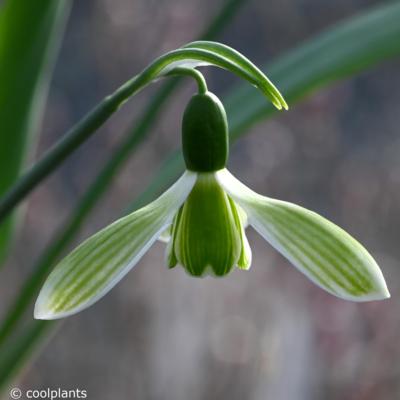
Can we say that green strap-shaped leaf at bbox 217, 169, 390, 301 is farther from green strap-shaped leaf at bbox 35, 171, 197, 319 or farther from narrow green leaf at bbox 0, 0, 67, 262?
narrow green leaf at bbox 0, 0, 67, 262

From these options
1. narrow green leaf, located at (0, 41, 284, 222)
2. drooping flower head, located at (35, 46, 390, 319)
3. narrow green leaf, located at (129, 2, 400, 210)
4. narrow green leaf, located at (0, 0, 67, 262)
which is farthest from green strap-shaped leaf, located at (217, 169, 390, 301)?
narrow green leaf, located at (0, 0, 67, 262)

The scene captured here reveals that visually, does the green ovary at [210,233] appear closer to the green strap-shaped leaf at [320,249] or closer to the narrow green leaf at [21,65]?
the green strap-shaped leaf at [320,249]

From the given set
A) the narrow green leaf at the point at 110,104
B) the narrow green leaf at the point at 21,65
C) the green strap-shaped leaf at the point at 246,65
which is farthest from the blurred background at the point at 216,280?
the green strap-shaped leaf at the point at 246,65

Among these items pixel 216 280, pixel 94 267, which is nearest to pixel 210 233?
pixel 94 267

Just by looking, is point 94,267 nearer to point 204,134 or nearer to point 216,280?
point 204,134

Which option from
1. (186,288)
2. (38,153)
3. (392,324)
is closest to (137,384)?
(186,288)

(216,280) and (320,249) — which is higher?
(216,280)

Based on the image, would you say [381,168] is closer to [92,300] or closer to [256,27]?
[256,27]
